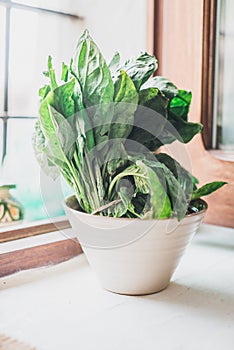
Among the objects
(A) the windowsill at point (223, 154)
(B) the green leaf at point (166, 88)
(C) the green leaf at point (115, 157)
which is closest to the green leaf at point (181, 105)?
(B) the green leaf at point (166, 88)

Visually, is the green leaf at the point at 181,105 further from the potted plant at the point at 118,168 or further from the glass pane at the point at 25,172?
the glass pane at the point at 25,172

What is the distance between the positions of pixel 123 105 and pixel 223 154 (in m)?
0.40

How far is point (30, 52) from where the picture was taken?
824 millimetres

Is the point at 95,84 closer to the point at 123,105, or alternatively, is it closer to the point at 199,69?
the point at 123,105

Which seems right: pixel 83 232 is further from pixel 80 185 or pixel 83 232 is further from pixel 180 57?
pixel 180 57

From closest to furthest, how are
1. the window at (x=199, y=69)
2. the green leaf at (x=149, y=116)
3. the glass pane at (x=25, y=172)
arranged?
the green leaf at (x=149, y=116) < the glass pane at (x=25, y=172) < the window at (x=199, y=69)

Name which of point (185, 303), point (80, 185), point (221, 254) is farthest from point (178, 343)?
point (221, 254)

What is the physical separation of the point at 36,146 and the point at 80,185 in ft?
0.29

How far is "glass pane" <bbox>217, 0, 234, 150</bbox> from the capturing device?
2.96ft

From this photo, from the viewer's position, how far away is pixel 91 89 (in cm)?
55

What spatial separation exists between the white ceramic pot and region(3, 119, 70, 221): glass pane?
0.61 ft

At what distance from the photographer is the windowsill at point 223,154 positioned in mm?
881

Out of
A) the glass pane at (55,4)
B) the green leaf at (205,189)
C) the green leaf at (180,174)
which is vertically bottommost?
the green leaf at (205,189)

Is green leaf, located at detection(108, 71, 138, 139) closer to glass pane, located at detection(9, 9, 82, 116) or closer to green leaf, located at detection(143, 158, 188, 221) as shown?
green leaf, located at detection(143, 158, 188, 221)
